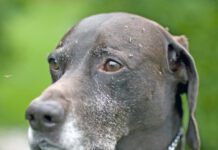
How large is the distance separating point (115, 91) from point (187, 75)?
62 centimetres

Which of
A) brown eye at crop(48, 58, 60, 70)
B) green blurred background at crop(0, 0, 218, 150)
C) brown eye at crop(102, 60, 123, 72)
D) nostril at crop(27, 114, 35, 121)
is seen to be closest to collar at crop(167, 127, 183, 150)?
brown eye at crop(102, 60, 123, 72)

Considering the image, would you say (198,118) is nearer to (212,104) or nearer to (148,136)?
(212,104)

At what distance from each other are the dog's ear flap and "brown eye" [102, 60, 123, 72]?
463 millimetres

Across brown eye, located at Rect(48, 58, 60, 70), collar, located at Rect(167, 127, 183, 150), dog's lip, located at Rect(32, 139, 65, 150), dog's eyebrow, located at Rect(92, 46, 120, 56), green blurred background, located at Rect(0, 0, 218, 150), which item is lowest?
green blurred background, located at Rect(0, 0, 218, 150)

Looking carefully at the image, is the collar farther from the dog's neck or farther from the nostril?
the nostril

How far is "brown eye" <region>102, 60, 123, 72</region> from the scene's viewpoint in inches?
248

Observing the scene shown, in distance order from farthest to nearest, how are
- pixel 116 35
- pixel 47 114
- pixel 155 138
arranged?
1. pixel 155 138
2. pixel 116 35
3. pixel 47 114

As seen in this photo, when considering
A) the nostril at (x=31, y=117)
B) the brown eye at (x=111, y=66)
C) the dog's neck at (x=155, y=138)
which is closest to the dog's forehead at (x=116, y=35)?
the brown eye at (x=111, y=66)

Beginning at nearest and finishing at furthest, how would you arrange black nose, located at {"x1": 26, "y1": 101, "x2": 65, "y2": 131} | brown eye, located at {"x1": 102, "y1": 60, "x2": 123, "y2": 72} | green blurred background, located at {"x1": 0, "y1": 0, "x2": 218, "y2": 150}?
1. black nose, located at {"x1": 26, "y1": 101, "x2": 65, "y2": 131}
2. brown eye, located at {"x1": 102, "y1": 60, "x2": 123, "y2": 72}
3. green blurred background, located at {"x1": 0, "y1": 0, "x2": 218, "y2": 150}

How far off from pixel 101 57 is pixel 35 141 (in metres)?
0.74

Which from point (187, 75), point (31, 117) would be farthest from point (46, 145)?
point (187, 75)

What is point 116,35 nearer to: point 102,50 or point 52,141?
point 102,50

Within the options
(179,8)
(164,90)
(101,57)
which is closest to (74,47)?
(101,57)

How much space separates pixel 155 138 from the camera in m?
6.53
